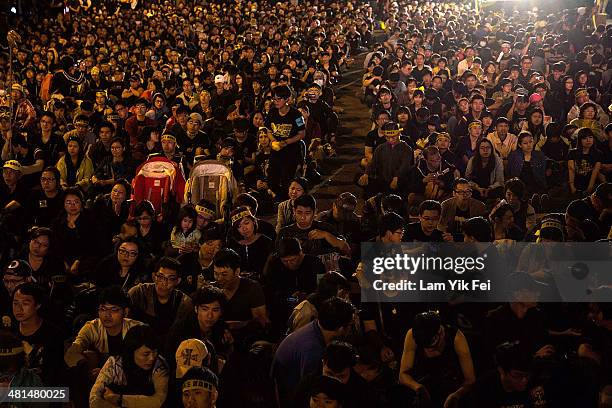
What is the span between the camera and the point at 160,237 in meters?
8.80

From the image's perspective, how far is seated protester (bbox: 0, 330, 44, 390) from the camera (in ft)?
18.4

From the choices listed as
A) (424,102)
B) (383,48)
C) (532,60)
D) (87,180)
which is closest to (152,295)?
(87,180)

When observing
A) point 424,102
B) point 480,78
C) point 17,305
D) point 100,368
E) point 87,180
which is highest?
point 480,78

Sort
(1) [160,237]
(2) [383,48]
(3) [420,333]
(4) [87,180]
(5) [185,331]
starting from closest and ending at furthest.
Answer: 1. (3) [420,333]
2. (5) [185,331]
3. (1) [160,237]
4. (4) [87,180]
5. (2) [383,48]

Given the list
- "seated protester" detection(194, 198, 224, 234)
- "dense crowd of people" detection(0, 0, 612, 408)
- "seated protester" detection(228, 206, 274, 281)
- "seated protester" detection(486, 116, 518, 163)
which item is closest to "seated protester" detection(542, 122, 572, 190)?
"dense crowd of people" detection(0, 0, 612, 408)

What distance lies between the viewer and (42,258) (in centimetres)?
799

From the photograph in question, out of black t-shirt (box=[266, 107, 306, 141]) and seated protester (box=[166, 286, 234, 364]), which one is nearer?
seated protester (box=[166, 286, 234, 364])

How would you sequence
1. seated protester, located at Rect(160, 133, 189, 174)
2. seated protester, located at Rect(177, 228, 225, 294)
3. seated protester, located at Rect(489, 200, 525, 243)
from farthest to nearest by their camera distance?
1. seated protester, located at Rect(160, 133, 189, 174)
2. seated protester, located at Rect(489, 200, 525, 243)
3. seated protester, located at Rect(177, 228, 225, 294)

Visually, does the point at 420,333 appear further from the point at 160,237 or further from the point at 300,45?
the point at 300,45

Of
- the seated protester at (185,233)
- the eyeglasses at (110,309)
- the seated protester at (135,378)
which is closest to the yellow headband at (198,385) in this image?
the seated protester at (135,378)

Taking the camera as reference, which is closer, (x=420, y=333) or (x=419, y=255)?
(x=420, y=333)

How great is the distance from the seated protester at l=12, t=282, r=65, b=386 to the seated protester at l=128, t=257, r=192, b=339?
0.63 metres

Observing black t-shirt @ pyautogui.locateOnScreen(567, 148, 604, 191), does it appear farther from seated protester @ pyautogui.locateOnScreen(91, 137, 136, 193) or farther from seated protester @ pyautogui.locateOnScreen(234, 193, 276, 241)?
seated protester @ pyautogui.locateOnScreen(91, 137, 136, 193)

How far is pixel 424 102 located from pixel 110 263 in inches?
289
